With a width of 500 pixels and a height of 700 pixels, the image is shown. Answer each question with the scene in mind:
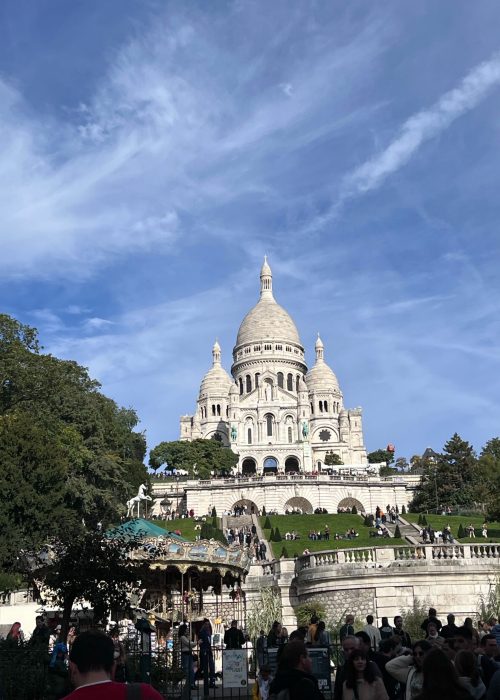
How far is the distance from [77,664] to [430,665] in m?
2.61

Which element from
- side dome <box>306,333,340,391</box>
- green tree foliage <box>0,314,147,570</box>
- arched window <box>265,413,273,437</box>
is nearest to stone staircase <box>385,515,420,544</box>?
green tree foliage <box>0,314,147,570</box>

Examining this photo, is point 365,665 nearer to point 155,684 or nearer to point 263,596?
point 155,684

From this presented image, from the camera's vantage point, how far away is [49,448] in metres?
39.7

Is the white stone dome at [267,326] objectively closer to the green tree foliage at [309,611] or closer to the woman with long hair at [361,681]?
the green tree foliage at [309,611]

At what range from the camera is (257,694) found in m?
14.8

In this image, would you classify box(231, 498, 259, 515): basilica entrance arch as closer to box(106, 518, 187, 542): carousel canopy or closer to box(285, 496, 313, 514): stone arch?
box(285, 496, 313, 514): stone arch

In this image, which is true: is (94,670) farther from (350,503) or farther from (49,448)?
(350,503)

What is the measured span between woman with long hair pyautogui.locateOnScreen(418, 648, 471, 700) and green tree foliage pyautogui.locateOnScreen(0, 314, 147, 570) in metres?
31.4

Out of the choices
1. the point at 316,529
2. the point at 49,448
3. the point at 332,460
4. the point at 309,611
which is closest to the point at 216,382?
the point at 332,460

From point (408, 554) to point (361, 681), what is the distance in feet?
76.6

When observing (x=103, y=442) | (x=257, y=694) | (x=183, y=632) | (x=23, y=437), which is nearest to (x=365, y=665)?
(x=257, y=694)

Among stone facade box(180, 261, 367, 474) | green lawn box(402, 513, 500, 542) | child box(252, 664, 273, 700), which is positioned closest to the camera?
child box(252, 664, 273, 700)

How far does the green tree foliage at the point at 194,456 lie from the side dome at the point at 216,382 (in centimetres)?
1751

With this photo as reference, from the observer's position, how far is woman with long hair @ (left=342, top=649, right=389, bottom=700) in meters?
8.68
